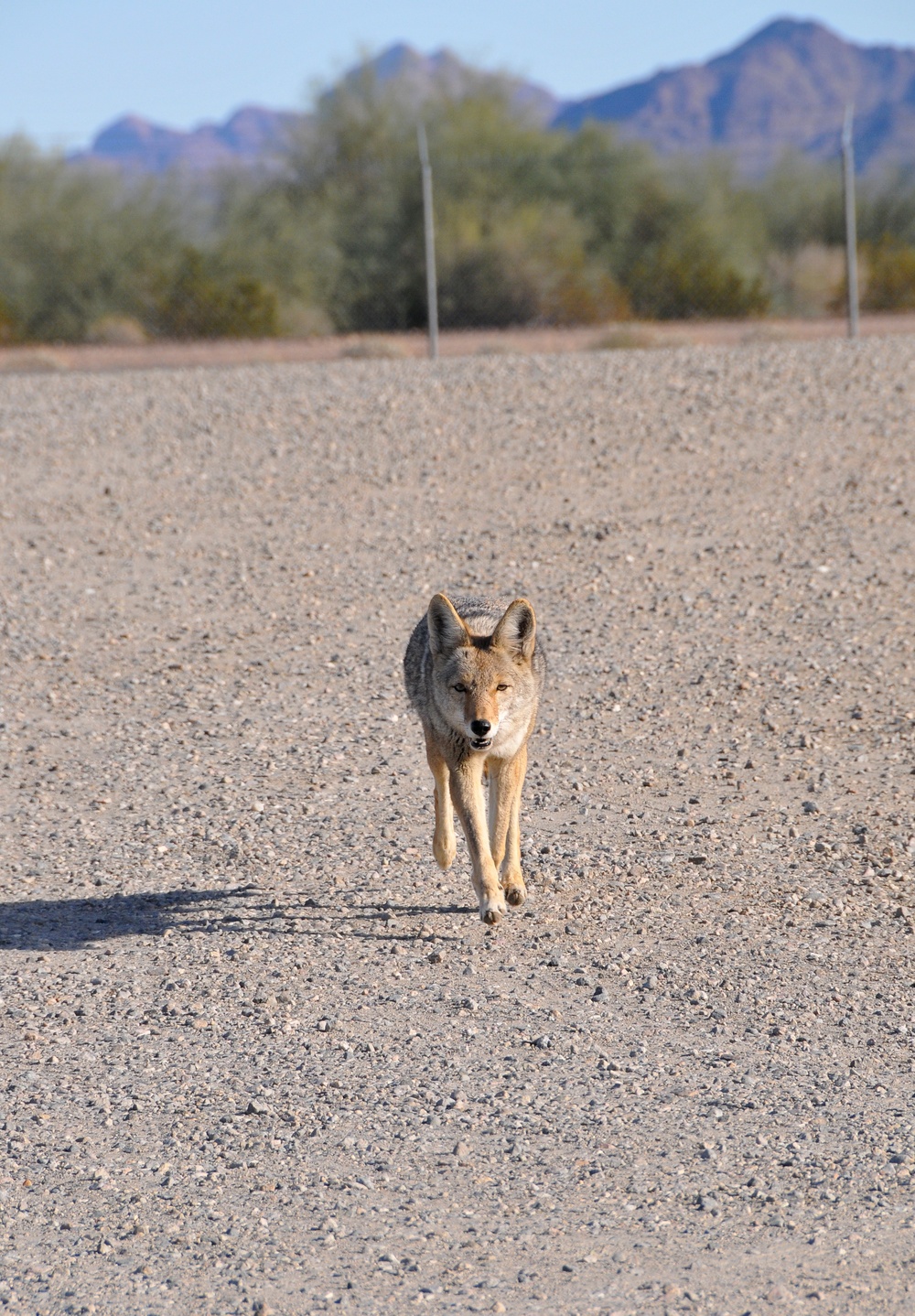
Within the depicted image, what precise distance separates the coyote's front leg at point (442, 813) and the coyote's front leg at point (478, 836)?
0.26m

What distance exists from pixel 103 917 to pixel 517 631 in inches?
79.2

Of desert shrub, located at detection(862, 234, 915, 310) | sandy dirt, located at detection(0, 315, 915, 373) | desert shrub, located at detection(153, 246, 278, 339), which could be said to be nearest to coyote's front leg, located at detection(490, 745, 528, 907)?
sandy dirt, located at detection(0, 315, 915, 373)

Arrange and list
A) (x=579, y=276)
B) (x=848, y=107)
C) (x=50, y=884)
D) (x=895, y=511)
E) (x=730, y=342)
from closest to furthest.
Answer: (x=50, y=884) < (x=895, y=511) < (x=848, y=107) < (x=730, y=342) < (x=579, y=276)

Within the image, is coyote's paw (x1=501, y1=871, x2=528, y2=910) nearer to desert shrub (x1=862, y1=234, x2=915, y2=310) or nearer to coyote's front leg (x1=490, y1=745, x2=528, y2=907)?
coyote's front leg (x1=490, y1=745, x2=528, y2=907)

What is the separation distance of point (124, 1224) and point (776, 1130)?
5.84 ft

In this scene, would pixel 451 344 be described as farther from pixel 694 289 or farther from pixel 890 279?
pixel 890 279

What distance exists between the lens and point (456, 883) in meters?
6.21

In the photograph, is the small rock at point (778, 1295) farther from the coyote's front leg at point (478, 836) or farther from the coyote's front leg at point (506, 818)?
the coyote's front leg at point (506, 818)

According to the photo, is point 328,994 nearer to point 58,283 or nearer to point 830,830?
point 830,830

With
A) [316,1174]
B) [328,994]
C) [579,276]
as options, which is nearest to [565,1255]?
[316,1174]

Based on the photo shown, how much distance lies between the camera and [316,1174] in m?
3.96

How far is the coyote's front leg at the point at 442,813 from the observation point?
5.81 metres

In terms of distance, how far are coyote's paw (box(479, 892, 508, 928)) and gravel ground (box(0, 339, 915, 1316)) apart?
0.65 feet

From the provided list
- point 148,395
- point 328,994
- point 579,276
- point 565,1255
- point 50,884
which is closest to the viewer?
point 565,1255
